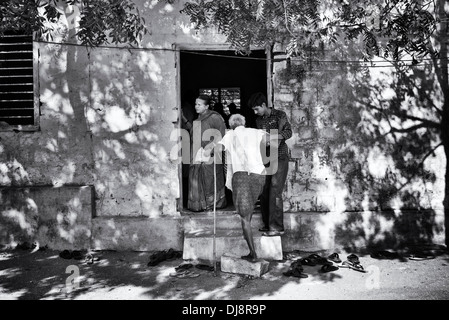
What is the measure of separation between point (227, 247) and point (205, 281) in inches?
34.2

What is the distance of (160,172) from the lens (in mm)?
6711

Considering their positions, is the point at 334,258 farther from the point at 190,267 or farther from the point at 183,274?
the point at 183,274

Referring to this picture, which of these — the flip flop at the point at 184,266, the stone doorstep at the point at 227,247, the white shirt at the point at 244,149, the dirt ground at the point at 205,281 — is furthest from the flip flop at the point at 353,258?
the flip flop at the point at 184,266

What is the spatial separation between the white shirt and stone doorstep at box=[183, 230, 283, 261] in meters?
1.32

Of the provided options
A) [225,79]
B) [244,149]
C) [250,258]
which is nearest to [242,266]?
[250,258]

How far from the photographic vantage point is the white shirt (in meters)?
5.36

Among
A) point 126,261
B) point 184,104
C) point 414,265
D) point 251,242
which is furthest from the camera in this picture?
point 184,104

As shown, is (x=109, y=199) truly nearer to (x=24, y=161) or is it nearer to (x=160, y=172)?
(x=160, y=172)

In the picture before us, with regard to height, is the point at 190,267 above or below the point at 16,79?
below

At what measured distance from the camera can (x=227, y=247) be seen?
6125 mm

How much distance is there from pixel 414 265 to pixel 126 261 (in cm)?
443

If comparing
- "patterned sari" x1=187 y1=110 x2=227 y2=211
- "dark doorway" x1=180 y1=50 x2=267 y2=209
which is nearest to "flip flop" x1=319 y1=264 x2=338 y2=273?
"patterned sari" x1=187 y1=110 x2=227 y2=211

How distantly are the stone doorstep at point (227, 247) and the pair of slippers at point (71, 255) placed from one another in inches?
67.9
